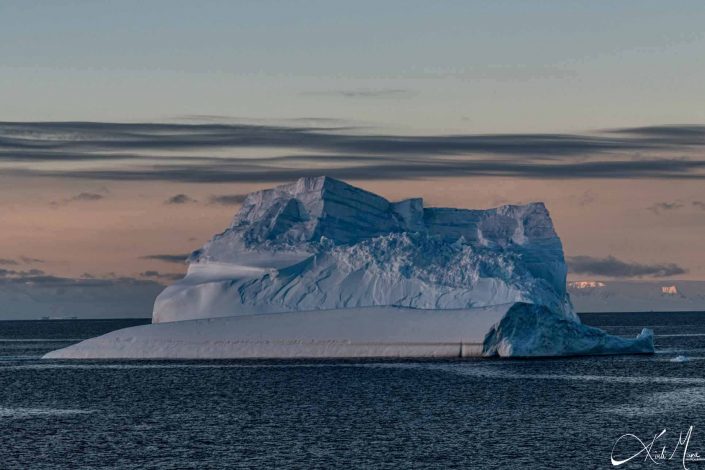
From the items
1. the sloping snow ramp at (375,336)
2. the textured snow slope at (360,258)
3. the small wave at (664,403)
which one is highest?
the textured snow slope at (360,258)

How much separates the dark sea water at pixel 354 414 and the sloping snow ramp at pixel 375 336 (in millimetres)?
1017

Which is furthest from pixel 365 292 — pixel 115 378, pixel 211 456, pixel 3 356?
pixel 211 456

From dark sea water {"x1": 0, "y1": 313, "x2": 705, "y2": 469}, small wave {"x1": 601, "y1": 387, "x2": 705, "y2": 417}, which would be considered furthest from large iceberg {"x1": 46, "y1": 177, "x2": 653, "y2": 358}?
small wave {"x1": 601, "y1": 387, "x2": 705, "y2": 417}

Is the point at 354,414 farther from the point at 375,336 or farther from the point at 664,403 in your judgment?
the point at 375,336

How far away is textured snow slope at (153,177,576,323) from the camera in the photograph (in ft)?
228

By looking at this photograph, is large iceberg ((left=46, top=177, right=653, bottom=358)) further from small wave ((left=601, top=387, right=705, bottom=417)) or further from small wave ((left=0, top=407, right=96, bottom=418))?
small wave ((left=0, top=407, right=96, bottom=418))

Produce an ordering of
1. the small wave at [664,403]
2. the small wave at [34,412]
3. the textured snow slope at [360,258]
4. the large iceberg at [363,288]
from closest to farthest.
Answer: the small wave at [664,403] → the small wave at [34,412] → the large iceberg at [363,288] → the textured snow slope at [360,258]

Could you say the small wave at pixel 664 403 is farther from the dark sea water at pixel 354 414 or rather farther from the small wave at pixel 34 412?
the small wave at pixel 34 412

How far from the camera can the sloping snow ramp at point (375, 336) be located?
60.6m

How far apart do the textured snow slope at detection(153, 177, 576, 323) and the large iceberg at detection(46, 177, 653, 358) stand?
3.2 inches

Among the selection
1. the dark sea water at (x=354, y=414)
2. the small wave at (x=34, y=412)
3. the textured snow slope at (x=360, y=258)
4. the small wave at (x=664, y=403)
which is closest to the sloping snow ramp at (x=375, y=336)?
the dark sea water at (x=354, y=414)

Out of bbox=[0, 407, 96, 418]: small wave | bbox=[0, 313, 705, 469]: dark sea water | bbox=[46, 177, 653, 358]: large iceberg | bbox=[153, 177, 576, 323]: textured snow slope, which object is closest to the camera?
bbox=[0, 313, 705, 469]: dark sea water

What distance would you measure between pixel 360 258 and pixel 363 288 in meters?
1.91

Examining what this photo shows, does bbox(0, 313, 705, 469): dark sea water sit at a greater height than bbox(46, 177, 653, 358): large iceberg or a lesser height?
lesser
